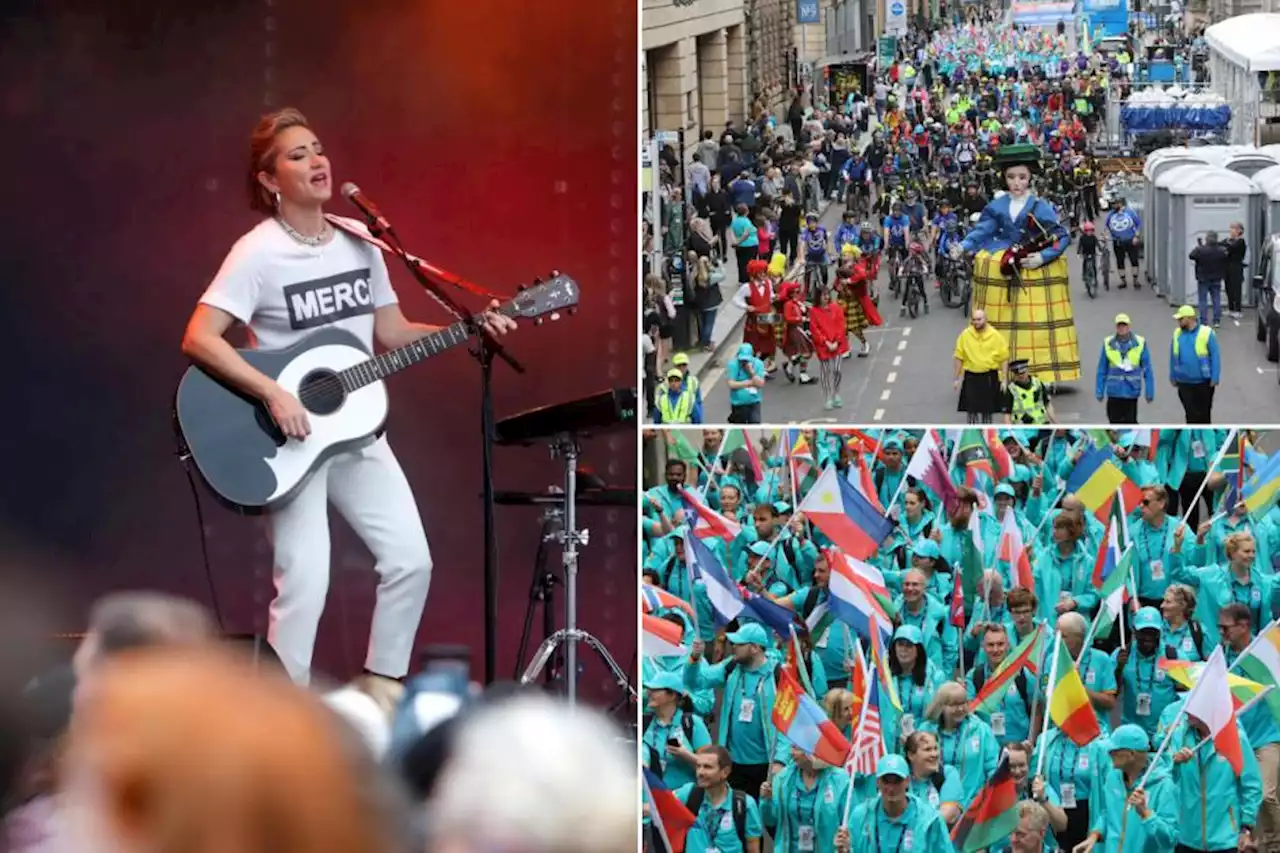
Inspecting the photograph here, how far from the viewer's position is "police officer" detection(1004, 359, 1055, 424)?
6664 millimetres

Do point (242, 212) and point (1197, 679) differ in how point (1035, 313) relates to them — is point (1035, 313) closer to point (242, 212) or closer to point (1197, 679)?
point (1197, 679)

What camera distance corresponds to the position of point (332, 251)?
5754 millimetres

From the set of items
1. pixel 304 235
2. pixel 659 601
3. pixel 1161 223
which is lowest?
pixel 659 601

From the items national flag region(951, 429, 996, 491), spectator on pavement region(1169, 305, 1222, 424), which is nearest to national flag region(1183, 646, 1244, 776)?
spectator on pavement region(1169, 305, 1222, 424)

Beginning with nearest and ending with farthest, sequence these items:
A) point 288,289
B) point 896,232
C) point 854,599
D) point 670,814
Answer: point 288,289
point 670,814
point 854,599
point 896,232

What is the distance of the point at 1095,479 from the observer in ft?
24.3

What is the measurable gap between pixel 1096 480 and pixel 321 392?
9.73 feet

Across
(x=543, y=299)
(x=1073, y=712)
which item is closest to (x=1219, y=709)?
(x=1073, y=712)

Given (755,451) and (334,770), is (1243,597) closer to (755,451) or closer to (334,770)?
(755,451)

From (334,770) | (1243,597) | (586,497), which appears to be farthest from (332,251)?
(334,770)

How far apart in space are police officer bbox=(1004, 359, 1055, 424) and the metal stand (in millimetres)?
1566

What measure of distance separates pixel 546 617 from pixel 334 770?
413cm

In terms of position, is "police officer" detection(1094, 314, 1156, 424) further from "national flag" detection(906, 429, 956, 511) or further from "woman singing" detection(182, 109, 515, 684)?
"woman singing" detection(182, 109, 515, 684)

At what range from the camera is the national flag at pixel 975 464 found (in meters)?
7.31
